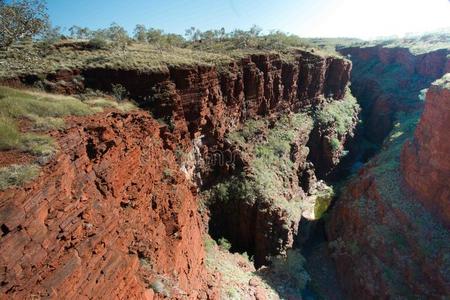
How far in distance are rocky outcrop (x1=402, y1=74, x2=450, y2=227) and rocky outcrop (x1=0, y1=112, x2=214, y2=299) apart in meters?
14.6

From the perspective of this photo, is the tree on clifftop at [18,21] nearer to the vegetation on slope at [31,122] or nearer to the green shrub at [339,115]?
the vegetation on slope at [31,122]

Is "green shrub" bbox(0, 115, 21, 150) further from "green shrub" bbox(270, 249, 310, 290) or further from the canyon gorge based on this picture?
"green shrub" bbox(270, 249, 310, 290)

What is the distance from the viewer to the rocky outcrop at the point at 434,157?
66.2ft

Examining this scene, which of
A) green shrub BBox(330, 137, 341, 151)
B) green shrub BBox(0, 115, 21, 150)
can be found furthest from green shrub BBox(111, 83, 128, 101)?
green shrub BBox(330, 137, 341, 151)

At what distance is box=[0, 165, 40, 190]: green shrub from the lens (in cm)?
746

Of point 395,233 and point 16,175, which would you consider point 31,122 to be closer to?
point 16,175

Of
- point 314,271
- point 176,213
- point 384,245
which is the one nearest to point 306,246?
point 314,271

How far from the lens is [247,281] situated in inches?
755

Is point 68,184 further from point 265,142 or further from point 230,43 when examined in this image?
point 230,43

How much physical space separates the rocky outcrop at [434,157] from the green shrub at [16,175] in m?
20.9

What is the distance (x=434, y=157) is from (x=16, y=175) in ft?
72.1

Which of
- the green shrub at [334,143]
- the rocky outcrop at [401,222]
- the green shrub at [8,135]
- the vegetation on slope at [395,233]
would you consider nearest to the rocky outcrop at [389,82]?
the green shrub at [334,143]

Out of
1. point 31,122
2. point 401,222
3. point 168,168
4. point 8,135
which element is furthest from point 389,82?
point 8,135

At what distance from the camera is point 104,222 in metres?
9.62
